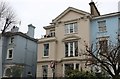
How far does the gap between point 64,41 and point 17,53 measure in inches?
389

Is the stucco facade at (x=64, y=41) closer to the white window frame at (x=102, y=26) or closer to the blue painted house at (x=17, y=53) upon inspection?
the white window frame at (x=102, y=26)

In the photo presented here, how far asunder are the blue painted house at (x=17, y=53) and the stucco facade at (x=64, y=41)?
517cm

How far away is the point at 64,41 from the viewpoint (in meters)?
38.5


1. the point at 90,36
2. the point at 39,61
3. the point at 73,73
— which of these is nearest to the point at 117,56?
the point at 73,73

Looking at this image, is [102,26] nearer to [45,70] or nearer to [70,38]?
[70,38]

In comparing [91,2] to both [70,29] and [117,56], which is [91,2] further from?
[117,56]

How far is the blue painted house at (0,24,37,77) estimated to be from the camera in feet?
142

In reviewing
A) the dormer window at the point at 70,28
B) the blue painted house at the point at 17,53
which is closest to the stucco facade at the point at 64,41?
the dormer window at the point at 70,28

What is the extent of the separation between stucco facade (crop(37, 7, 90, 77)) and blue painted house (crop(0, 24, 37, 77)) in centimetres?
517

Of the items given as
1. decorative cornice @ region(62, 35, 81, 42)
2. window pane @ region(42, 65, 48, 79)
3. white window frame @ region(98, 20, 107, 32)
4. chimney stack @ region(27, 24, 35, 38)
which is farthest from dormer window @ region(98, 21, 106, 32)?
chimney stack @ region(27, 24, 35, 38)

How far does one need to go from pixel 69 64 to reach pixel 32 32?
49.5 ft

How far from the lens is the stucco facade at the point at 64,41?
120 ft

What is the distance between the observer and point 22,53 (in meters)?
45.0

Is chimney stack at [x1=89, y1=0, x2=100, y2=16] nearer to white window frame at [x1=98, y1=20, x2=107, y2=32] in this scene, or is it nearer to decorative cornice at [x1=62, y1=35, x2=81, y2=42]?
white window frame at [x1=98, y1=20, x2=107, y2=32]
